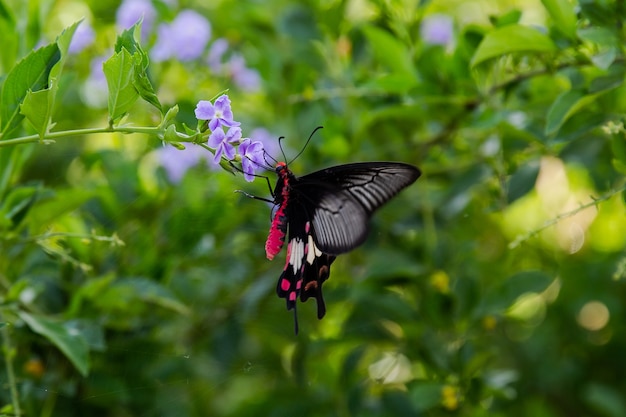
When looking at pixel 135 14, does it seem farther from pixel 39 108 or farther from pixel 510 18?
pixel 39 108

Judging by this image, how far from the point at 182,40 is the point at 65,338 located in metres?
1.01

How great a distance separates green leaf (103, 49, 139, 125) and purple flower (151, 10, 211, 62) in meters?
1.07

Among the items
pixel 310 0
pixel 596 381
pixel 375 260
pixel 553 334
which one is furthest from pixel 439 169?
pixel 596 381

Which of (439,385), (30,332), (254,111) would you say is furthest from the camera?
(254,111)

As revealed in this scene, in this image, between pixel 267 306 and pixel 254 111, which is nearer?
pixel 267 306

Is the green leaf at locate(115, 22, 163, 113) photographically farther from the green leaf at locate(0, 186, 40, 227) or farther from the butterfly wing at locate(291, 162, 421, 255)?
the green leaf at locate(0, 186, 40, 227)

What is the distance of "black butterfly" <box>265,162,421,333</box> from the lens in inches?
48.2

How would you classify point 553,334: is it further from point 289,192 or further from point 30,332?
point 30,332

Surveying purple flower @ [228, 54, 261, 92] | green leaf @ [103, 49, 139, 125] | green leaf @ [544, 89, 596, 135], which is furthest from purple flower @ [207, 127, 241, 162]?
purple flower @ [228, 54, 261, 92]

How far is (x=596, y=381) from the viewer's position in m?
2.32

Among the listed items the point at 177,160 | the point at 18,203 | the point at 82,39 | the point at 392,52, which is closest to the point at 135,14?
the point at 82,39

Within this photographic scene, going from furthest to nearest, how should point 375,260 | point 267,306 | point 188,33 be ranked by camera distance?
point 188,33
point 267,306
point 375,260

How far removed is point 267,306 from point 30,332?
2.05 ft

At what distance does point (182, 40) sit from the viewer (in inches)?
81.8
